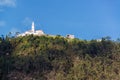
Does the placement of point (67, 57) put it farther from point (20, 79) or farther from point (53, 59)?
point (20, 79)

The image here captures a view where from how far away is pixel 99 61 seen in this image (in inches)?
961

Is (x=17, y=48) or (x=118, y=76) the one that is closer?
(x=118, y=76)

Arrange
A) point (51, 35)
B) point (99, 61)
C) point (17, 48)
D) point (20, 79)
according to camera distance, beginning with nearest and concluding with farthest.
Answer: point (20, 79)
point (99, 61)
point (17, 48)
point (51, 35)

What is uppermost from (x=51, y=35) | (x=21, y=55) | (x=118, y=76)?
(x=51, y=35)

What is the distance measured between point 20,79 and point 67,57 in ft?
11.8

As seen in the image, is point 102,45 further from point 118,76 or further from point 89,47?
point 118,76

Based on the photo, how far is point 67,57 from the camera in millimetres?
24766

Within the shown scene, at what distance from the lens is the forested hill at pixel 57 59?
2316 centimetres

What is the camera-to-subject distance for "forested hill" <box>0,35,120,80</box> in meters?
23.2

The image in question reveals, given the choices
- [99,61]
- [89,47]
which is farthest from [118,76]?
[89,47]

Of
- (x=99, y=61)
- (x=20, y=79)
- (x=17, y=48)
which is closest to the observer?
Result: (x=20, y=79)

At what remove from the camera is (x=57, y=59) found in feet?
80.1

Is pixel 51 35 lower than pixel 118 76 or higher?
higher


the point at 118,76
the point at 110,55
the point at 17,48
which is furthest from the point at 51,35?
the point at 118,76
